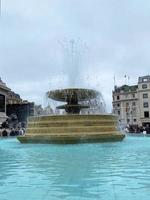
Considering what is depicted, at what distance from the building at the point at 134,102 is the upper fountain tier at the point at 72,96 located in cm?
9058

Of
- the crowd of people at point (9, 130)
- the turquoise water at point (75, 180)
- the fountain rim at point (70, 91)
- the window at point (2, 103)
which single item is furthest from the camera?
the window at point (2, 103)

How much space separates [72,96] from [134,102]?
342 feet

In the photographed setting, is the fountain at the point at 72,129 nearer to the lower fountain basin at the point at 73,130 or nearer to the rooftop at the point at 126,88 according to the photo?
the lower fountain basin at the point at 73,130

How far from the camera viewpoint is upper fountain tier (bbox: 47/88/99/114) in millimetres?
23984

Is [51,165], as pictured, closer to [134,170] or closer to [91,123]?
[134,170]

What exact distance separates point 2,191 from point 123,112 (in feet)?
410

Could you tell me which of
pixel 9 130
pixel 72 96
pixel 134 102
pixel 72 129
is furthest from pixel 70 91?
pixel 134 102

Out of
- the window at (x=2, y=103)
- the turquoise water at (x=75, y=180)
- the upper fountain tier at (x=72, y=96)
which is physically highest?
the window at (x=2, y=103)

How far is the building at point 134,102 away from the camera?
120812 mm

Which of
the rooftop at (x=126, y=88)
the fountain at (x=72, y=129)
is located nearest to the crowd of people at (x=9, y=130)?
the fountain at (x=72, y=129)

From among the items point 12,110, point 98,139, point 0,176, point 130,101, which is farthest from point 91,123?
point 130,101

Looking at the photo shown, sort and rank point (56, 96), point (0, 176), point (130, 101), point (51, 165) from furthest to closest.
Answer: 1. point (130, 101)
2. point (56, 96)
3. point (51, 165)
4. point (0, 176)

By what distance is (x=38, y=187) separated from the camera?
7.59 meters

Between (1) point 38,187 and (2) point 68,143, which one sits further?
(2) point 68,143
